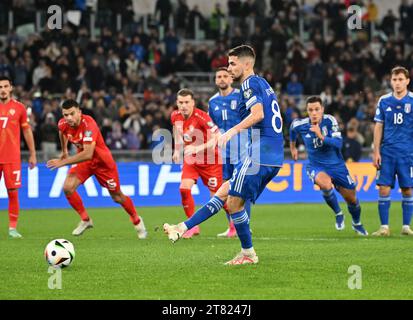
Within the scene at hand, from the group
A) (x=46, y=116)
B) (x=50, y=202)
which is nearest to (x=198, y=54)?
(x=46, y=116)

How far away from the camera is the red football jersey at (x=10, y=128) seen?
47.6 feet

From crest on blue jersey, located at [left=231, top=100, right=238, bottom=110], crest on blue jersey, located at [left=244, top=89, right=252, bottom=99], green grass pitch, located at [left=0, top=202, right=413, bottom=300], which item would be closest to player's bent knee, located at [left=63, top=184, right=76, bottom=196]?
green grass pitch, located at [left=0, top=202, right=413, bottom=300]

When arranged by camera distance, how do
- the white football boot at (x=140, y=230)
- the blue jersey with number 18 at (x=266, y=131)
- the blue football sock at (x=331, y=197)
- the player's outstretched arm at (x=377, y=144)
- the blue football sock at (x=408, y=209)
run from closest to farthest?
1. the blue jersey with number 18 at (x=266, y=131)
2. the white football boot at (x=140, y=230)
3. the player's outstretched arm at (x=377, y=144)
4. the blue football sock at (x=408, y=209)
5. the blue football sock at (x=331, y=197)

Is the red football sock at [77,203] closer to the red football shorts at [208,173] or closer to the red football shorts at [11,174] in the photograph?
the red football shorts at [11,174]

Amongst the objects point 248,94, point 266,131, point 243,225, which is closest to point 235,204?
point 243,225

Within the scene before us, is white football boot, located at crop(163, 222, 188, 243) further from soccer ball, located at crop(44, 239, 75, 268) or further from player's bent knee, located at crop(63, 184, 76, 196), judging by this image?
player's bent knee, located at crop(63, 184, 76, 196)

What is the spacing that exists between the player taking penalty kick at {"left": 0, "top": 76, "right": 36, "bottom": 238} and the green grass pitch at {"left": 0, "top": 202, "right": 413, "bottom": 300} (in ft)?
1.87

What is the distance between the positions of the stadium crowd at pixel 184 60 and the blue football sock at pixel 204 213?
12715 millimetres

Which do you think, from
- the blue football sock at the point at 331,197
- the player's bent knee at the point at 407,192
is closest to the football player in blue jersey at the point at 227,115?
the blue football sock at the point at 331,197

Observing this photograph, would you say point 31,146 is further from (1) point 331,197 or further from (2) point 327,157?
(1) point 331,197

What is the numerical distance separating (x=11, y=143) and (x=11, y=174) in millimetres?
495

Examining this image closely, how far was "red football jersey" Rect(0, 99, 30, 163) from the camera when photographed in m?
14.5
